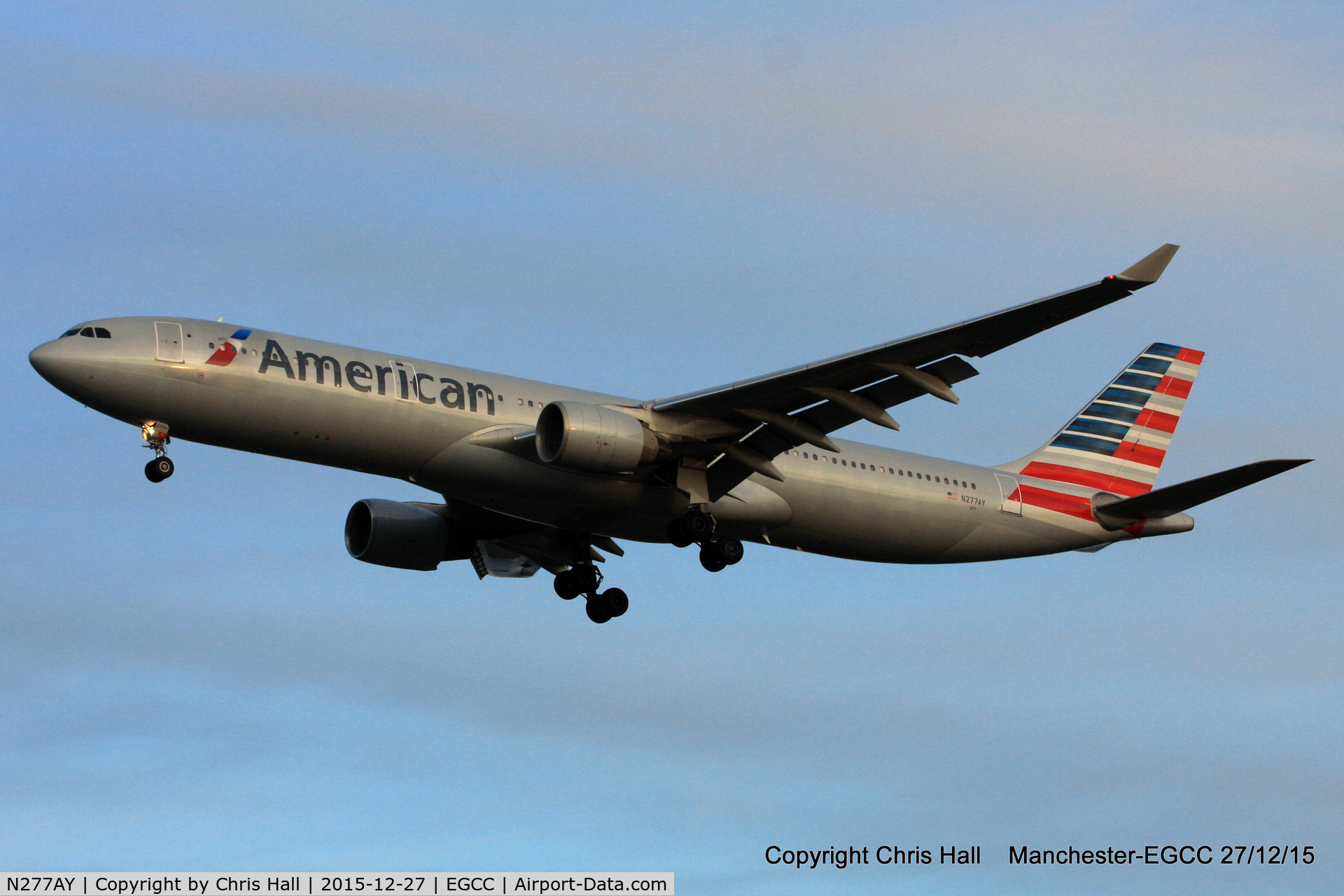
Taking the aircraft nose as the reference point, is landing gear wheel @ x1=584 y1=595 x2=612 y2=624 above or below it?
below

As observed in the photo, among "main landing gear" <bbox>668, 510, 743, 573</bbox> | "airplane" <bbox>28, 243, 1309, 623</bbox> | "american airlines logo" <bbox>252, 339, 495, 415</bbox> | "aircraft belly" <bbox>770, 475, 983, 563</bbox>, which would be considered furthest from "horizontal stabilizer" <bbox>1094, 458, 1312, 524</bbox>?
"american airlines logo" <bbox>252, 339, 495, 415</bbox>

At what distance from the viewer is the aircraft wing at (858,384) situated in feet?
96.1

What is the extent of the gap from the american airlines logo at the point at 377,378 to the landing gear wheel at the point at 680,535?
486 centimetres

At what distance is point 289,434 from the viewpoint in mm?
31859

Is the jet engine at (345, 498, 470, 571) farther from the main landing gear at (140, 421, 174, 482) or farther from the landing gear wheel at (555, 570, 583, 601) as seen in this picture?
the main landing gear at (140, 421, 174, 482)

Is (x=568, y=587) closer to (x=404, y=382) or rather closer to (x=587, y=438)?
(x=587, y=438)

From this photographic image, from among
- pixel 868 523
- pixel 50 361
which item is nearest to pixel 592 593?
pixel 868 523

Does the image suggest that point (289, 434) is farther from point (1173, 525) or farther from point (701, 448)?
point (1173, 525)

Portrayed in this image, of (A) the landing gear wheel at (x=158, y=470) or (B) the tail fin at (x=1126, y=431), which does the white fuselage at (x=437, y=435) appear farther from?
(B) the tail fin at (x=1126, y=431)

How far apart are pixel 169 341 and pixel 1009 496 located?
809 inches

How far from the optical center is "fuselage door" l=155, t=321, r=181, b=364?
31.4m

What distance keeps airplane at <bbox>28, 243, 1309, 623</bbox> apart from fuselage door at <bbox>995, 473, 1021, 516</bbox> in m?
0.07

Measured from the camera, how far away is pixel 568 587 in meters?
39.5

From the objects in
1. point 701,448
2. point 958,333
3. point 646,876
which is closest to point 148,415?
Answer: point 701,448
